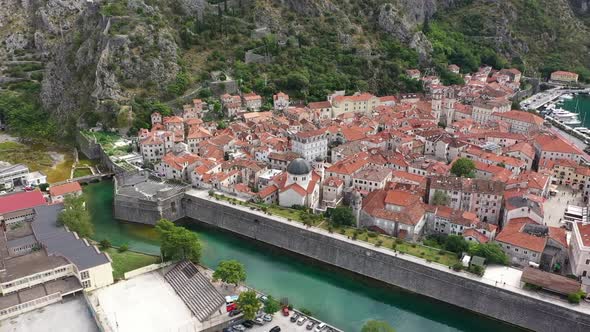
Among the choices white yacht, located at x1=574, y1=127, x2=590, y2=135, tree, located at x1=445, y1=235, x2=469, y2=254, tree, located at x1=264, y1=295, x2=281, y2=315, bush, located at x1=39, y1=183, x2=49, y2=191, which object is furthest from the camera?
white yacht, located at x1=574, y1=127, x2=590, y2=135

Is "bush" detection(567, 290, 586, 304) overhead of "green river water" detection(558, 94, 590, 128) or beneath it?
beneath

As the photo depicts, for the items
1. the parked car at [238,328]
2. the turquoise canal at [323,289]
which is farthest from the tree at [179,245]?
the parked car at [238,328]

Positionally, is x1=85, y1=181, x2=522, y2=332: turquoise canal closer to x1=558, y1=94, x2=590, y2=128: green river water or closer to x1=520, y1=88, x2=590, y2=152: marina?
x1=520, y1=88, x2=590, y2=152: marina

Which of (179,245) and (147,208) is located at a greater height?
(179,245)

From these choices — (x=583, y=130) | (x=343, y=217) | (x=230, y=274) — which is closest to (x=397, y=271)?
(x=343, y=217)

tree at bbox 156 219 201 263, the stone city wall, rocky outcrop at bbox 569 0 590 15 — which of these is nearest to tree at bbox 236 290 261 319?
tree at bbox 156 219 201 263

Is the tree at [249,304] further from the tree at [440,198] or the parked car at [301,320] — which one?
the tree at [440,198]

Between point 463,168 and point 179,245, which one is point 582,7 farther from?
point 179,245
